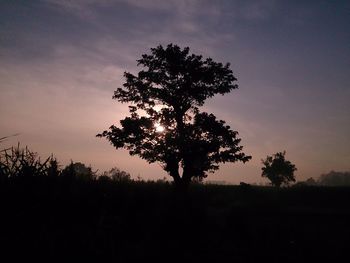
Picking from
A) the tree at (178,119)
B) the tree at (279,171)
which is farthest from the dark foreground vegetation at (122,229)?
the tree at (279,171)

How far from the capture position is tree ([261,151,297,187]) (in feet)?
249

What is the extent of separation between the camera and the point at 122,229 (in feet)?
Result: 28.7

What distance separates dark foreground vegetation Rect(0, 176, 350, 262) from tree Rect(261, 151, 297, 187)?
214ft

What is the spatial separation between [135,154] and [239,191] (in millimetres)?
20931

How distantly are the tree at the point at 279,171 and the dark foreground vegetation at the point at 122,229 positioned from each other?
214 feet

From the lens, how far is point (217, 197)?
3797 cm

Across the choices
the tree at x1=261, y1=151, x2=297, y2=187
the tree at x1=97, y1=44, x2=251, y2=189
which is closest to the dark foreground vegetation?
the tree at x1=97, y1=44, x2=251, y2=189

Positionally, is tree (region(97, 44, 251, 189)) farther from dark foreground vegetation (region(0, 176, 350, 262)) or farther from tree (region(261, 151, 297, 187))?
tree (region(261, 151, 297, 187))

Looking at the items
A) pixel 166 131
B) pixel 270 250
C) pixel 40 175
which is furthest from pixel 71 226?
pixel 166 131

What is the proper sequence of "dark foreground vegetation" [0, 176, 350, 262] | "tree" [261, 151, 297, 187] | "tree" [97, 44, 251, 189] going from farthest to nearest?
"tree" [261, 151, 297, 187] → "tree" [97, 44, 251, 189] → "dark foreground vegetation" [0, 176, 350, 262]

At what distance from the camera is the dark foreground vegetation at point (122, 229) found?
599 centimetres

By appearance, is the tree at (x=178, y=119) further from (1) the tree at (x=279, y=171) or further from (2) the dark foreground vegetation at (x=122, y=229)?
(1) the tree at (x=279, y=171)

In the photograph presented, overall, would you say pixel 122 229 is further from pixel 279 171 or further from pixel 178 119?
pixel 279 171

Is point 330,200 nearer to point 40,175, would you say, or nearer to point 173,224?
point 173,224
